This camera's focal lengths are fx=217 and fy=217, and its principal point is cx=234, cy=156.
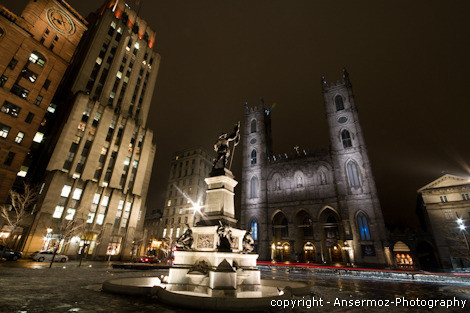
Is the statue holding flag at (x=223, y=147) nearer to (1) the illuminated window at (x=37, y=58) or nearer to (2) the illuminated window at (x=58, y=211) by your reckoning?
(2) the illuminated window at (x=58, y=211)

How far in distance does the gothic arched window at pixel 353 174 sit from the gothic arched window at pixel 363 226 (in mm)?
5374

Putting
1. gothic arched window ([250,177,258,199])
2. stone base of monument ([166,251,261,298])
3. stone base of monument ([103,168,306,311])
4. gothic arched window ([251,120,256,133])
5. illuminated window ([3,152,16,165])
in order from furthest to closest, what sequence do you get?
gothic arched window ([251,120,256,133])
gothic arched window ([250,177,258,199])
illuminated window ([3,152,16,165])
stone base of monument ([166,251,261,298])
stone base of monument ([103,168,306,311])

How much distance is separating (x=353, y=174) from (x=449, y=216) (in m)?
17.5

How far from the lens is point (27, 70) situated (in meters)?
31.1

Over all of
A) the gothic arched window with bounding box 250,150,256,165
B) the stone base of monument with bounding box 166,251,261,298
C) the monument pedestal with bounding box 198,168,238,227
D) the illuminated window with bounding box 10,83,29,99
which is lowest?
the stone base of monument with bounding box 166,251,261,298

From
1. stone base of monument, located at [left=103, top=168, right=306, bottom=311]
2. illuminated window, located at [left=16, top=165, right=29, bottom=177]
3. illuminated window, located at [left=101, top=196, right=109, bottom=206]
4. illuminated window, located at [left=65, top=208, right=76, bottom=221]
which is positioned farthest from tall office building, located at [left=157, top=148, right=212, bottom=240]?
stone base of monument, located at [left=103, top=168, right=306, bottom=311]

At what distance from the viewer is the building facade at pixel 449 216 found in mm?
35719

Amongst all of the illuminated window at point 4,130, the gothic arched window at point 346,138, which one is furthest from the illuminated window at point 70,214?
the gothic arched window at point 346,138

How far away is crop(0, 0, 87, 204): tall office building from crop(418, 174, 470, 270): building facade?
65.5 meters

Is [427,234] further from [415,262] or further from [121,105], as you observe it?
[121,105]

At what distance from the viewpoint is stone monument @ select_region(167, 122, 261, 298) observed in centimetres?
689

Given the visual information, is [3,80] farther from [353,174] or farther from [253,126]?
[353,174]

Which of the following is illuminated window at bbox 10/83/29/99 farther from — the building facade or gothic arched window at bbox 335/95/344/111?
the building facade

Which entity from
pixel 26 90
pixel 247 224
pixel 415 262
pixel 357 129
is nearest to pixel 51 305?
pixel 26 90
